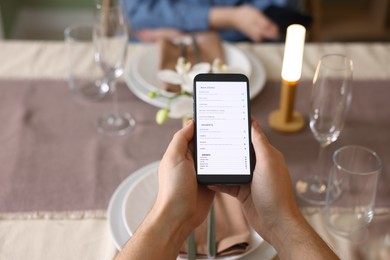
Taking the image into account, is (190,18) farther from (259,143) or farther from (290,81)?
(259,143)

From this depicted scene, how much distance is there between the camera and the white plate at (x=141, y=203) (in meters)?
1.03

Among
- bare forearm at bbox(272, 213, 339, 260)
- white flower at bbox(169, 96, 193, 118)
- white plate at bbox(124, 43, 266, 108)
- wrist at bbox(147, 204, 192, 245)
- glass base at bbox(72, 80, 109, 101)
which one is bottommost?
bare forearm at bbox(272, 213, 339, 260)

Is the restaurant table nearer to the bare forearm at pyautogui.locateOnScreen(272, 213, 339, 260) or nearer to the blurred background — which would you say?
the bare forearm at pyautogui.locateOnScreen(272, 213, 339, 260)

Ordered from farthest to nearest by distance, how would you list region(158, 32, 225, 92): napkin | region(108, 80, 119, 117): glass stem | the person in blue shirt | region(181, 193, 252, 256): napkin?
the person in blue shirt, region(158, 32, 225, 92): napkin, region(108, 80, 119, 117): glass stem, region(181, 193, 252, 256): napkin

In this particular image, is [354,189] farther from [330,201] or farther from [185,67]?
[185,67]

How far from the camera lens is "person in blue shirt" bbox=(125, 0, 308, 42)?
1880 millimetres

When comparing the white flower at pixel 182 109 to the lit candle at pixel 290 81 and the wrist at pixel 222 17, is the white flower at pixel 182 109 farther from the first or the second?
the wrist at pixel 222 17

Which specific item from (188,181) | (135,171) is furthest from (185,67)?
(188,181)

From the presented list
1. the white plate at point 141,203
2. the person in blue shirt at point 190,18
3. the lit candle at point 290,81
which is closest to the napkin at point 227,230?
the white plate at point 141,203

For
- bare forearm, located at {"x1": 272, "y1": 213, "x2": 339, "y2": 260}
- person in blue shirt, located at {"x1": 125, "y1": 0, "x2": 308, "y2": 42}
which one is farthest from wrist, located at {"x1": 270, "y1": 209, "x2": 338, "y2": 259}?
person in blue shirt, located at {"x1": 125, "y1": 0, "x2": 308, "y2": 42}

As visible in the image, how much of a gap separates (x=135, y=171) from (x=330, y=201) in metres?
0.37

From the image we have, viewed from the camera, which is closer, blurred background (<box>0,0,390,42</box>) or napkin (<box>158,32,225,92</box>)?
napkin (<box>158,32,225,92</box>)

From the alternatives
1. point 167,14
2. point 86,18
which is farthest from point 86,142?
point 86,18

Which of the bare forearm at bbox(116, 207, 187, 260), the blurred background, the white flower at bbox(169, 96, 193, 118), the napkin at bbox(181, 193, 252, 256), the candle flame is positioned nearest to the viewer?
the bare forearm at bbox(116, 207, 187, 260)
